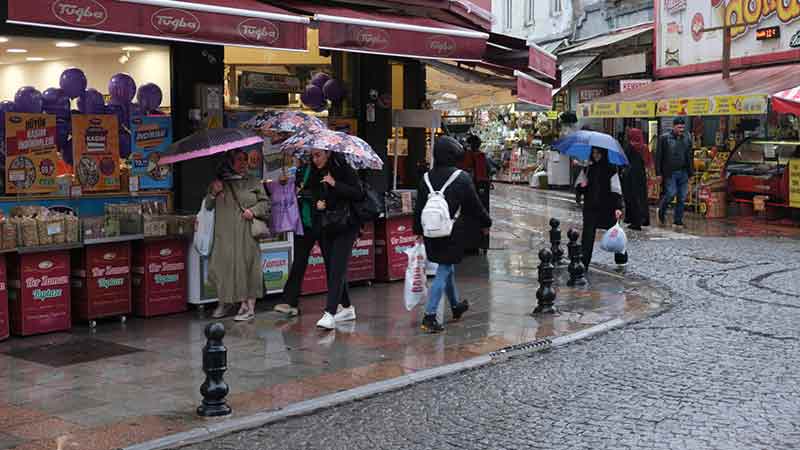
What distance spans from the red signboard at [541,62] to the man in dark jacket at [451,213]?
438 centimetres

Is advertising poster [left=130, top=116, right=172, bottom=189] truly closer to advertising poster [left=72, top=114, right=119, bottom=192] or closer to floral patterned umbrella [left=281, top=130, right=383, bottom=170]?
advertising poster [left=72, top=114, right=119, bottom=192]

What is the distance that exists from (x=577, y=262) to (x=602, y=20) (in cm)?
2091

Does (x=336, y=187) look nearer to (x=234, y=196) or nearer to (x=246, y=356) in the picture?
(x=234, y=196)

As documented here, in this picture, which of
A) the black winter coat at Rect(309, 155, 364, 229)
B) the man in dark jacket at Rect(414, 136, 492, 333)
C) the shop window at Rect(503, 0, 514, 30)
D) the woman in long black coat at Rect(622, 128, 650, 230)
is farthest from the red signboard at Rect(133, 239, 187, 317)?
the shop window at Rect(503, 0, 514, 30)

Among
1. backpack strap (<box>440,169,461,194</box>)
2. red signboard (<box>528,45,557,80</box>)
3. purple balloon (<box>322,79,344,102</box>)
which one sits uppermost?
red signboard (<box>528,45,557,80</box>)

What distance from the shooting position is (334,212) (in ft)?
32.7

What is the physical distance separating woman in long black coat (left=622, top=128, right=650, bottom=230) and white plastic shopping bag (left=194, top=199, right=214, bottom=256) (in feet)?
24.9

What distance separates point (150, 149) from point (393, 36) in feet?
9.13

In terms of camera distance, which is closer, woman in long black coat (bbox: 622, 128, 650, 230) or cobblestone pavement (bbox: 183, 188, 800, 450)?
cobblestone pavement (bbox: 183, 188, 800, 450)

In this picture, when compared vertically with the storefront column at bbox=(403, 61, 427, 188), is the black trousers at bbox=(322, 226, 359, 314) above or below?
below

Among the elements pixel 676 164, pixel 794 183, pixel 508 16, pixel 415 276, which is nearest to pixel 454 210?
pixel 415 276

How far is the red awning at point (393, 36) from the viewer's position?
35.0 ft

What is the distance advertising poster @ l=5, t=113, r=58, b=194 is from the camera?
994 centimetres

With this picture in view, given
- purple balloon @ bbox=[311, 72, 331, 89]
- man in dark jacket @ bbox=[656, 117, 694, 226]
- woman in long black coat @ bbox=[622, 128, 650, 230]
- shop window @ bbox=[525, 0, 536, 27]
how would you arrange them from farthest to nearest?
shop window @ bbox=[525, 0, 536, 27]
man in dark jacket @ bbox=[656, 117, 694, 226]
woman in long black coat @ bbox=[622, 128, 650, 230]
purple balloon @ bbox=[311, 72, 331, 89]
